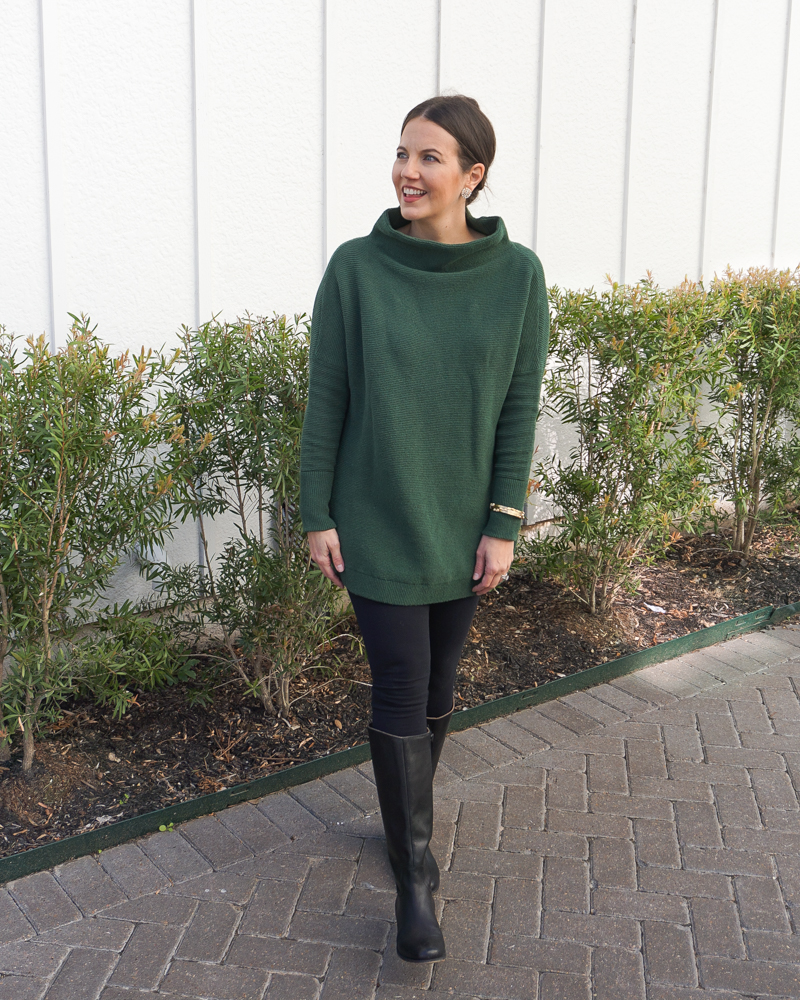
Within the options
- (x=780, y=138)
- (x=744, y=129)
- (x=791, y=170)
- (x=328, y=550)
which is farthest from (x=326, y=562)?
(x=791, y=170)

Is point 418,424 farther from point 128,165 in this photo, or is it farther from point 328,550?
point 128,165

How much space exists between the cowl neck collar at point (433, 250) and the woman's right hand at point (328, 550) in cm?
74

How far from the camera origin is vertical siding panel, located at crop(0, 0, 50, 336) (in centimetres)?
325

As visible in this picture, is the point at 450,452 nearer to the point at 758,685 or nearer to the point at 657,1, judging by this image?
the point at 758,685

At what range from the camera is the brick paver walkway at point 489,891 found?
239 centimetres

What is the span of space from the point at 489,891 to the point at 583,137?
412 cm

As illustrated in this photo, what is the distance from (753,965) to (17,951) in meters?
1.94

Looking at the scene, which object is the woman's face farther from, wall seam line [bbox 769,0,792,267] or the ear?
wall seam line [bbox 769,0,792,267]

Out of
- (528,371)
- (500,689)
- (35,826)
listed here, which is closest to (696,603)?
(500,689)

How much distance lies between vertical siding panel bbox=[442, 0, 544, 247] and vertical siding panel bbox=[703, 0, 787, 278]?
1612 millimetres

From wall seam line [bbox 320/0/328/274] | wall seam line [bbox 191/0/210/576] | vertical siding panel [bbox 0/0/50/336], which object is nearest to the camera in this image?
vertical siding panel [bbox 0/0/50/336]

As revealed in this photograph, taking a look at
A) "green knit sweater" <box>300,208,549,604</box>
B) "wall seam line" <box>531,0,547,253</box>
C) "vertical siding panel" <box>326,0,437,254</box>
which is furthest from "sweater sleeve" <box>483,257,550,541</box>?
"wall seam line" <box>531,0,547,253</box>

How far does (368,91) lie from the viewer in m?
4.23

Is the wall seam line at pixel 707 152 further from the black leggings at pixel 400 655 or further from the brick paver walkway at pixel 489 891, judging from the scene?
the black leggings at pixel 400 655
